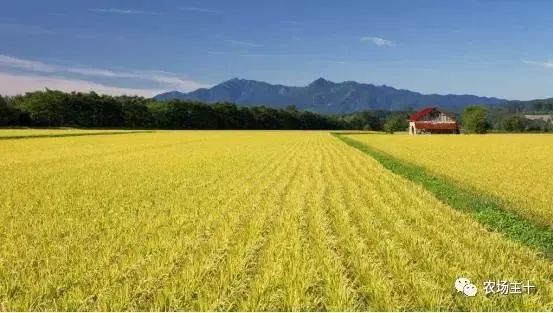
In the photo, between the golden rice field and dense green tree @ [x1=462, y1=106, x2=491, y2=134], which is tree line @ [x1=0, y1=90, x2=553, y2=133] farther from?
the golden rice field

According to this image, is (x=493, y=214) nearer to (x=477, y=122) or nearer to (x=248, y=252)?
(x=248, y=252)

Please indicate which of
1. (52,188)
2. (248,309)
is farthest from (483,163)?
(248,309)

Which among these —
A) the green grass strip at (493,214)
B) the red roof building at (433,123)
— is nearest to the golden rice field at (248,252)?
the green grass strip at (493,214)

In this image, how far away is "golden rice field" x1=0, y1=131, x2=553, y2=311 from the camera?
6.22 metres

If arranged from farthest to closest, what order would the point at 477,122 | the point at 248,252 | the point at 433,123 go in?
the point at 477,122, the point at 433,123, the point at 248,252

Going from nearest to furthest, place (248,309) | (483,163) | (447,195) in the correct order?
(248,309)
(447,195)
(483,163)

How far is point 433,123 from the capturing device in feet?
370

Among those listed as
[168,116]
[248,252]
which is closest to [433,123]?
[168,116]

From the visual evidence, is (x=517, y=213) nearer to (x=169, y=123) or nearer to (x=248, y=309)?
(x=248, y=309)

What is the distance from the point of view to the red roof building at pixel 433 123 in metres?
112

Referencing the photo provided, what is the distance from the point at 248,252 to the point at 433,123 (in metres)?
110

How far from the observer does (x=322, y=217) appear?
449 inches

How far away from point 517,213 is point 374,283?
7.45 m

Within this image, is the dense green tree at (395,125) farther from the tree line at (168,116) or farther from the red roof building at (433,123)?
the red roof building at (433,123)
